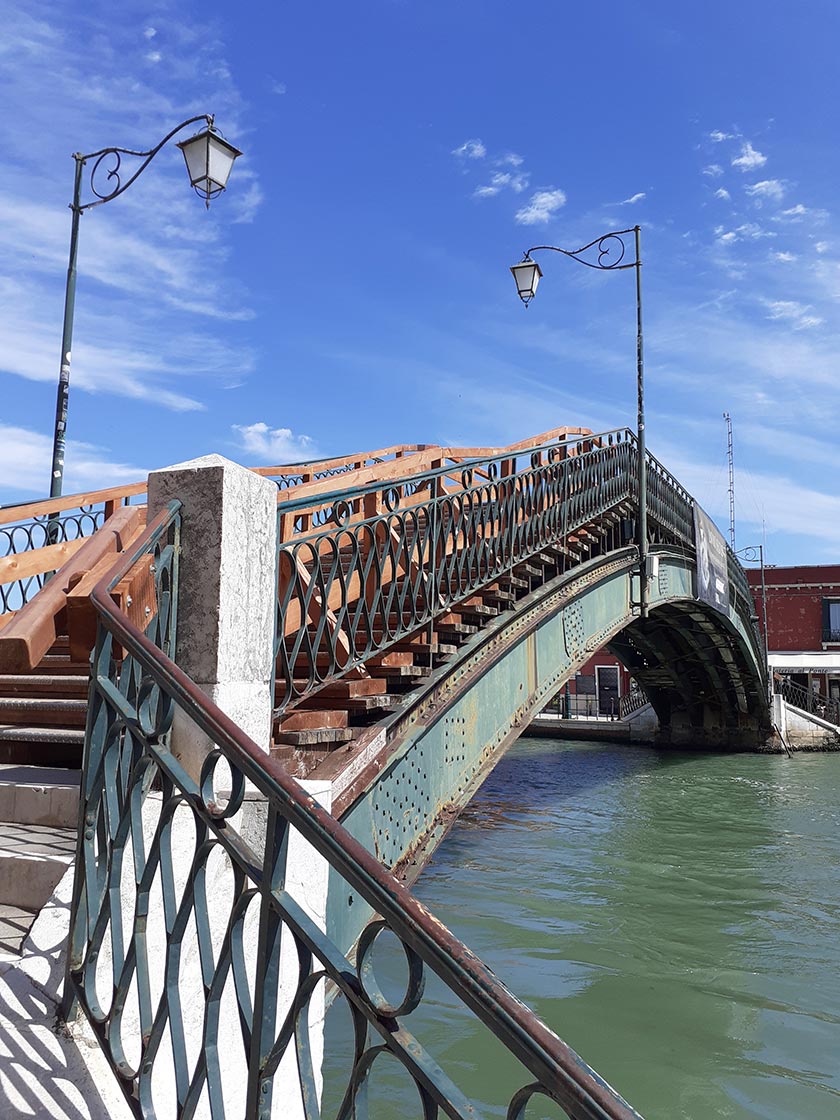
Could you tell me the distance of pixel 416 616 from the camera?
21.5 ft

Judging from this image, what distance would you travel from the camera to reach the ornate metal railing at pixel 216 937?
1820mm

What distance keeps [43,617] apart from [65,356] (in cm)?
744

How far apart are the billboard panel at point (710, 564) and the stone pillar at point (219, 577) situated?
1529 cm

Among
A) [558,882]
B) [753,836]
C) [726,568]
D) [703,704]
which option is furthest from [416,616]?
[703,704]

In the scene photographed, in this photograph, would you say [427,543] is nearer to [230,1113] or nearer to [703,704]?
[230,1113]

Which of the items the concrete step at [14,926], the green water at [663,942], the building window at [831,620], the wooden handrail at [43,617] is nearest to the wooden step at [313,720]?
the wooden handrail at [43,617]

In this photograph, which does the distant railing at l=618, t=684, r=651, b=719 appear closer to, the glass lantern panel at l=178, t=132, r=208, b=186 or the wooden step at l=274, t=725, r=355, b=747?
the glass lantern panel at l=178, t=132, r=208, b=186

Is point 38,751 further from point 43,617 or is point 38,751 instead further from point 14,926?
point 14,926

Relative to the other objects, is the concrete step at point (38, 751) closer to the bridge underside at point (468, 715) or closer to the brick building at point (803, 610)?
the bridge underside at point (468, 715)

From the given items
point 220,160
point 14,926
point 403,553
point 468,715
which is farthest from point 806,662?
point 14,926

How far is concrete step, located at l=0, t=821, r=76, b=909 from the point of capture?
11.2 ft

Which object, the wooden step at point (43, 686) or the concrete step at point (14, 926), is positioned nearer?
the concrete step at point (14, 926)

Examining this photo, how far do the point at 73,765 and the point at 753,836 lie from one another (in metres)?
13.4

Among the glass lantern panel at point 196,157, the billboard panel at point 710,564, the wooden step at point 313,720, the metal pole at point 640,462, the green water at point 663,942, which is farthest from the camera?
the billboard panel at point 710,564
